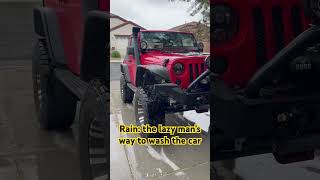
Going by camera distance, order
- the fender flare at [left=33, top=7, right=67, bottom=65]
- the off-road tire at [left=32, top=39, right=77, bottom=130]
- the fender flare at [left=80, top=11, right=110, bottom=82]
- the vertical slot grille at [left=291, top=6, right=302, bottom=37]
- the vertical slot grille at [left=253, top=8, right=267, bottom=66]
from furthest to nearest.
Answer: the off-road tire at [left=32, top=39, right=77, bottom=130] < the fender flare at [left=33, top=7, right=67, bottom=65] < the vertical slot grille at [left=291, top=6, right=302, bottom=37] < the vertical slot grille at [left=253, top=8, right=267, bottom=66] < the fender flare at [left=80, top=11, right=110, bottom=82]

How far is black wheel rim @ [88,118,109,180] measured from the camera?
227 cm

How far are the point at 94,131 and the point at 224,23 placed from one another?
38.6 inches

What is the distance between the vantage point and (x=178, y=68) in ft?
5.26

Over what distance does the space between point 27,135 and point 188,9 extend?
3.93m

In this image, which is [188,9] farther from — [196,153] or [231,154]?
[231,154]

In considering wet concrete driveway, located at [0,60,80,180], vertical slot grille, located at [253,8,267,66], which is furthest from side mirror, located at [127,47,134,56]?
wet concrete driveway, located at [0,60,80,180]

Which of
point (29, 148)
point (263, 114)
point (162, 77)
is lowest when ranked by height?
point (29, 148)

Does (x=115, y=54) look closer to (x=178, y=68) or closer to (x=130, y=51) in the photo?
(x=130, y=51)

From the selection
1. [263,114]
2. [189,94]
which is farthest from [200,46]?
[263,114]

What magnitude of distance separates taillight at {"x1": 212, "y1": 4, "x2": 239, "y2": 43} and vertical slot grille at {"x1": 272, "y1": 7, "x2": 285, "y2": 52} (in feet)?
1.05

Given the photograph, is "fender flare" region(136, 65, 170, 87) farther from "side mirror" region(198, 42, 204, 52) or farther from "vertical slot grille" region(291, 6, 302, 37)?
"vertical slot grille" region(291, 6, 302, 37)

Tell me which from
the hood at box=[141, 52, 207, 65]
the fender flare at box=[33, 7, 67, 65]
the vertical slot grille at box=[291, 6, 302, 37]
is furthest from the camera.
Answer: the fender flare at box=[33, 7, 67, 65]

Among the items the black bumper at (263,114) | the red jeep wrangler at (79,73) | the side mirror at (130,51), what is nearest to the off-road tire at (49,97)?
the red jeep wrangler at (79,73)

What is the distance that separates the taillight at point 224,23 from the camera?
90.4 inches
